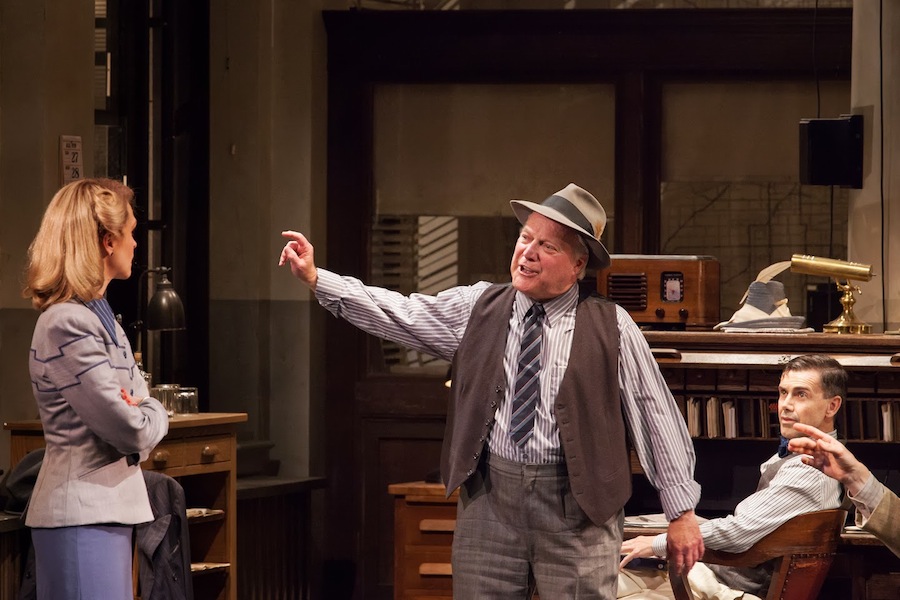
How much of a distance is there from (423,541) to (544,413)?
2.55 metres

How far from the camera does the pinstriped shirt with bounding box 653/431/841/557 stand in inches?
155

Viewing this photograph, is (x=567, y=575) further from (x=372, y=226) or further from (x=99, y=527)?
(x=372, y=226)

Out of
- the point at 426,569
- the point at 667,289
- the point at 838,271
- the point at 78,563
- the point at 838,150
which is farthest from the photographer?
the point at 426,569

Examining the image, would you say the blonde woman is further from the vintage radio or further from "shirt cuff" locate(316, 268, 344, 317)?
the vintage radio

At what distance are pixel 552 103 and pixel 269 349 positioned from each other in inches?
76.4

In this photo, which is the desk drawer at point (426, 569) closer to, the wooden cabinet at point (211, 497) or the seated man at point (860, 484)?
the wooden cabinet at point (211, 497)

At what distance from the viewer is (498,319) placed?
3.48m

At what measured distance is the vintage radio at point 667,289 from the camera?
16.4ft

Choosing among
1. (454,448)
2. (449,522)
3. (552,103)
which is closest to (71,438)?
(454,448)

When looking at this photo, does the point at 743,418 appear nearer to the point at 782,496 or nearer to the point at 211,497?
the point at 782,496

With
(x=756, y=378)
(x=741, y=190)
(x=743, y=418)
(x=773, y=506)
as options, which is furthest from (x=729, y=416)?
(x=741, y=190)

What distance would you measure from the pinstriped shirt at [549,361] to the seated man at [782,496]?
545 millimetres

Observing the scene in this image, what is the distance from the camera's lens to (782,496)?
4.07 meters

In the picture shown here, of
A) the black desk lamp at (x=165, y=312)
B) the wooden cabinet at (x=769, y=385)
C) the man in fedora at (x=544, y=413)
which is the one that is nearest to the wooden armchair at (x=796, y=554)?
the man in fedora at (x=544, y=413)
